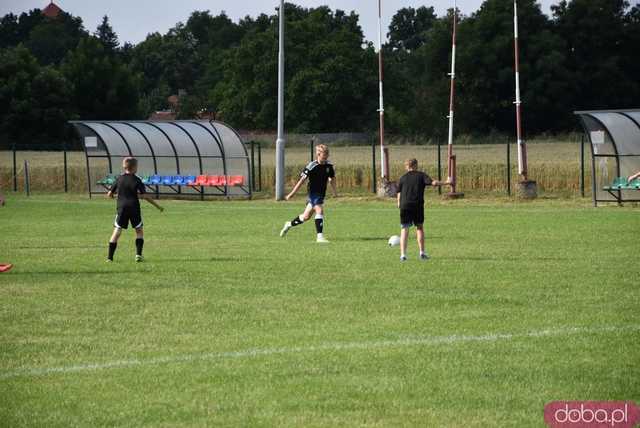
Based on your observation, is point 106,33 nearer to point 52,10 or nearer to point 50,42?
point 50,42

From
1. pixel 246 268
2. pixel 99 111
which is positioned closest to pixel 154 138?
pixel 246 268

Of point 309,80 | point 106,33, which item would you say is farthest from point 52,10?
point 106,33

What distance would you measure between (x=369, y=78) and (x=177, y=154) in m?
49.8

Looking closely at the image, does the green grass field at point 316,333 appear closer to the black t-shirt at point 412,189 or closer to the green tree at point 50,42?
the black t-shirt at point 412,189

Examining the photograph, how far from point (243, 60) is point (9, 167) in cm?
4467

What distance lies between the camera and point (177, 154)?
4612 centimetres

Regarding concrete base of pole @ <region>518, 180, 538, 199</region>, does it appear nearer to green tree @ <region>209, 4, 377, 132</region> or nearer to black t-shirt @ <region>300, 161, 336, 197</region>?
black t-shirt @ <region>300, 161, 336, 197</region>

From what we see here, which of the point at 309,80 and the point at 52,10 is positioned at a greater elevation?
the point at 309,80

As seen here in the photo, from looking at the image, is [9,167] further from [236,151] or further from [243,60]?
[243,60]

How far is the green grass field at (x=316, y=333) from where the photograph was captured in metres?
8.16

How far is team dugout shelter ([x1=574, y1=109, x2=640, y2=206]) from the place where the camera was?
3509 cm

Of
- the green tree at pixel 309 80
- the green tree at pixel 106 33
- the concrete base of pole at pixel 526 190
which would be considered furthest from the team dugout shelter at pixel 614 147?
the green tree at pixel 106 33

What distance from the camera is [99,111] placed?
309 feet

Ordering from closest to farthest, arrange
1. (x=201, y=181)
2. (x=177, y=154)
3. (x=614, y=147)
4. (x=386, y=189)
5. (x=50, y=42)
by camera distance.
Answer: (x=614, y=147)
(x=386, y=189)
(x=201, y=181)
(x=177, y=154)
(x=50, y=42)
